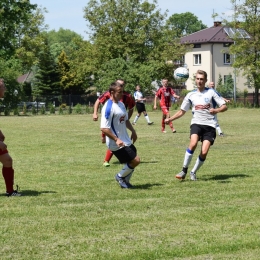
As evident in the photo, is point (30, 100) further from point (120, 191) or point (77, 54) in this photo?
point (120, 191)

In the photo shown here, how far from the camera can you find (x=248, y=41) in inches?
2356

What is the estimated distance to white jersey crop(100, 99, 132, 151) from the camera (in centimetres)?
1088

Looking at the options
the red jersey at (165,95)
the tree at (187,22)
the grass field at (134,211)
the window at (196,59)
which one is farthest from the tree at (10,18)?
the tree at (187,22)

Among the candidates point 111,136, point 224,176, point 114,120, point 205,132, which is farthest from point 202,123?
point 111,136

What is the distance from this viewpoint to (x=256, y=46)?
196 ft

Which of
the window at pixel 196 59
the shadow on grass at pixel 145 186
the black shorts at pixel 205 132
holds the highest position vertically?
the window at pixel 196 59

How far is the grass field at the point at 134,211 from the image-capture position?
6699 mm

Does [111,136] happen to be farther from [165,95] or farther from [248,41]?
[248,41]

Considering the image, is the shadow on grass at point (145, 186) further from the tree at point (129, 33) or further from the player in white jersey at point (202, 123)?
the tree at point (129, 33)

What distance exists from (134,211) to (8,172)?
8.03ft

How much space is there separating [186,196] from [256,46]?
2026 inches

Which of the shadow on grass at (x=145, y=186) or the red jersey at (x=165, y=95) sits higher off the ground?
the red jersey at (x=165, y=95)

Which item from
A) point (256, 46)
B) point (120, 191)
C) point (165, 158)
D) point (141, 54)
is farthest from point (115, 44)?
point (120, 191)

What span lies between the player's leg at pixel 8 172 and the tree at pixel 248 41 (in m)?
50.9
